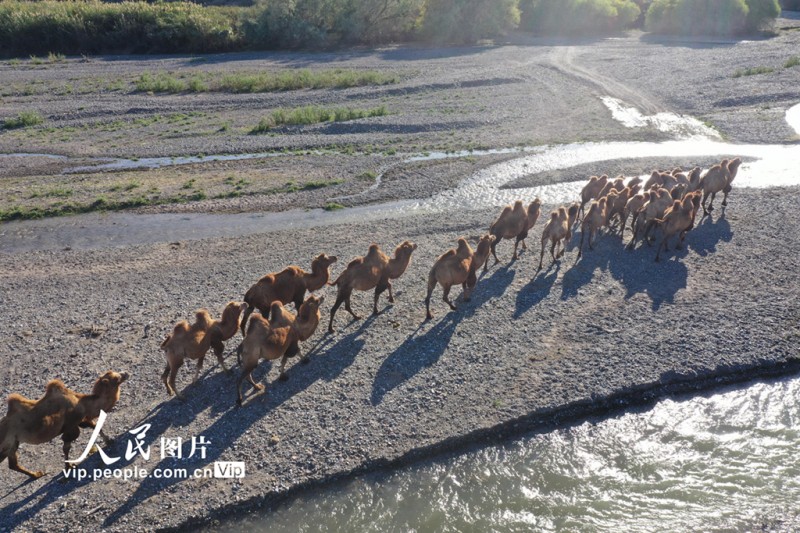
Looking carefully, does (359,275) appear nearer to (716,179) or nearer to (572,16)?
(716,179)

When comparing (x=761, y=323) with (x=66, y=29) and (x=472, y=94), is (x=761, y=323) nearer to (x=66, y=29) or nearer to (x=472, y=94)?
(x=472, y=94)

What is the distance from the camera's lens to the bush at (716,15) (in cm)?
5531

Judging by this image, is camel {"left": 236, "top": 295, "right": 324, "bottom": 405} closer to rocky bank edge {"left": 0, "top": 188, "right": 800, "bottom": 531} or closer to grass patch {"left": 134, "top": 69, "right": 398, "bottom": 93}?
rocky bank edge {"left": 0, "top": 188, "right": 800, "bottom": 531}

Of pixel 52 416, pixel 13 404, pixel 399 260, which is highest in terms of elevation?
pixel 399 260

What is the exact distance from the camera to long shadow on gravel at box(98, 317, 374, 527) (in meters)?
8.80

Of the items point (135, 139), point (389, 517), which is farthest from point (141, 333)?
point (135, 139)

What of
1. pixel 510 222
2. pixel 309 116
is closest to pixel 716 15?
pixel 309 116

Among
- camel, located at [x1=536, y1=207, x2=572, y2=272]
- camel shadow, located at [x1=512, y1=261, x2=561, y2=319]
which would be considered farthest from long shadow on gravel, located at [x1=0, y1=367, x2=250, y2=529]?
camel, located at [x1=536, y1=207, x2=572, y2=272]

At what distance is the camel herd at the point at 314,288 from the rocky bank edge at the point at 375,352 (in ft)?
1.69

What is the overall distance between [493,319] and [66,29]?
54.1 meters

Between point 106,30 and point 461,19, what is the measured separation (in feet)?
105

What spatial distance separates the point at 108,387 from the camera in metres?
9.02

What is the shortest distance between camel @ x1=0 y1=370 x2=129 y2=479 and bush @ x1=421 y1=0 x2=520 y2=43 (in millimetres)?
51195

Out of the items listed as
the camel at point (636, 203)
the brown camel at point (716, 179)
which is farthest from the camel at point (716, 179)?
the camel at point (636, 203)
